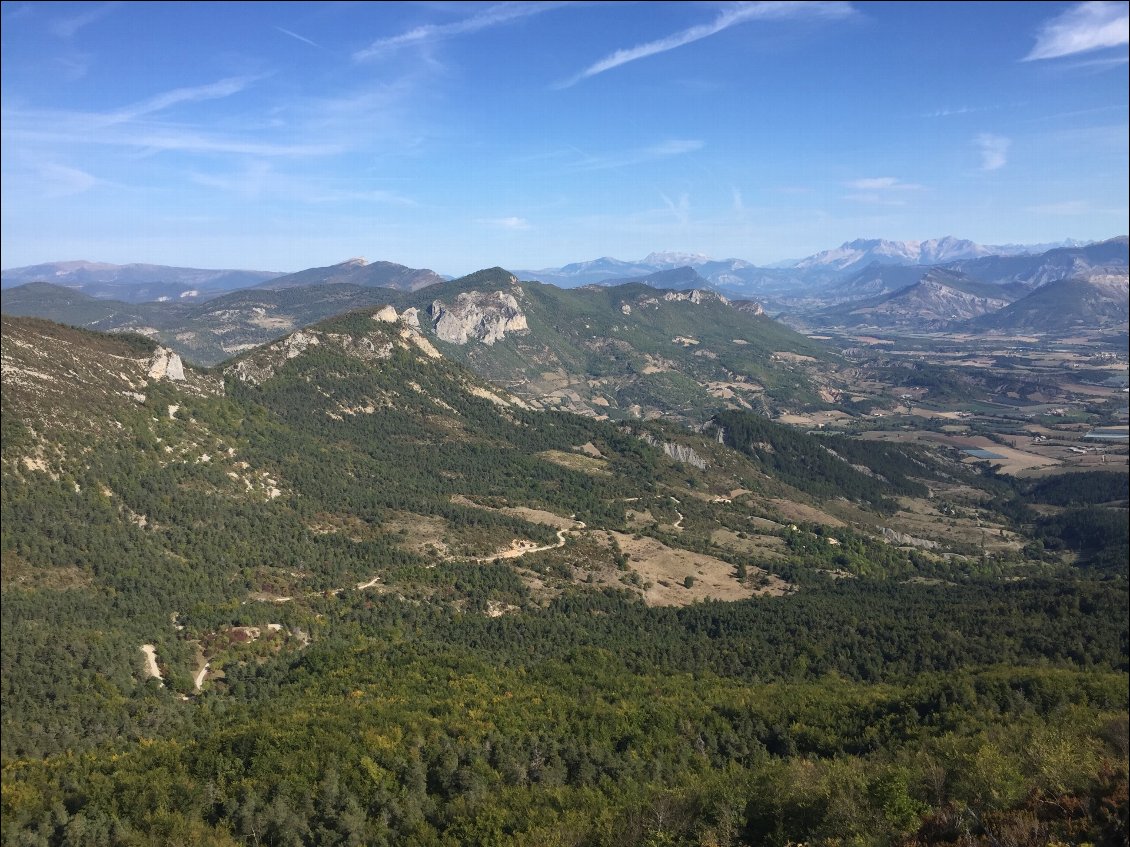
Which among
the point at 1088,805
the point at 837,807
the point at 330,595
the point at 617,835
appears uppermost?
the point at 1088,805

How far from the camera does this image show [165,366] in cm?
17812

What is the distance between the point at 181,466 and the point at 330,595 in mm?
50273

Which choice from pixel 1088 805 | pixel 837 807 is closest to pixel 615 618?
pixel 837 807

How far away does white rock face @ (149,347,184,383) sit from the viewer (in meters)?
174

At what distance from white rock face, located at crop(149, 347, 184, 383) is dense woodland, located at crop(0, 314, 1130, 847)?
278 inches

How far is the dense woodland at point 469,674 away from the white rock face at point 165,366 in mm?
7059

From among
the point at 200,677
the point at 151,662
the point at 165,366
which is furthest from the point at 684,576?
the point at 165,366

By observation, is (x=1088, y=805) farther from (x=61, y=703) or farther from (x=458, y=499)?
(x=458, y=499)

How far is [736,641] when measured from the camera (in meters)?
115

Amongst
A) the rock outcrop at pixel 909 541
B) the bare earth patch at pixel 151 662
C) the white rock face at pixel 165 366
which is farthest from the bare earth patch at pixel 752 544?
the white rock face at pixel 165 366

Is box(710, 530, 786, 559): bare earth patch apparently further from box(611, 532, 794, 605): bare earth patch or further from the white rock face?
the white rock face

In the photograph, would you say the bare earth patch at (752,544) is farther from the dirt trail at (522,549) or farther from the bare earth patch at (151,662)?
the bare earth patch at (151,662)

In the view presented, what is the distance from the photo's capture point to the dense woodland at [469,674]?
2008 inches

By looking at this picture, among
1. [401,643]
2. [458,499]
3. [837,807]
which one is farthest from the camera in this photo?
[458,499]
